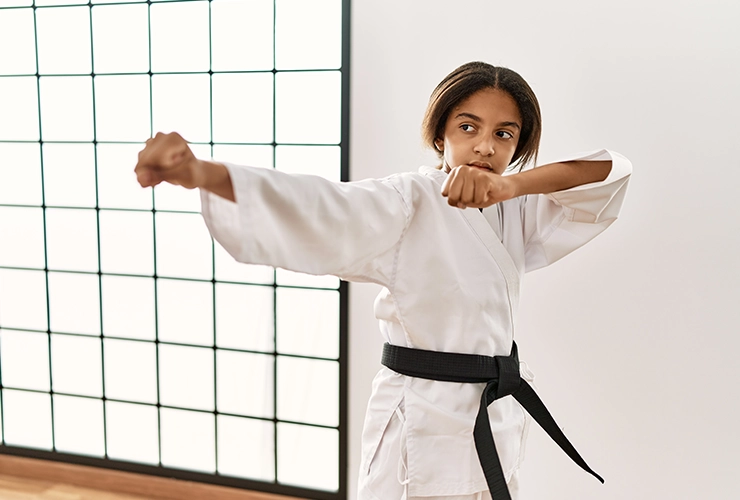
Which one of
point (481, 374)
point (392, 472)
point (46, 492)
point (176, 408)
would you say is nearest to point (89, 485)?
point (46, 492)

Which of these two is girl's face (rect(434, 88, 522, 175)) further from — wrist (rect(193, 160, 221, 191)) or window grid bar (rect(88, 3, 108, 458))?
window grid bar (rect(88, 3, 108, 458))

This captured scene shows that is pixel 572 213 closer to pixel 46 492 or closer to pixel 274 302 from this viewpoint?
pixel 274 302

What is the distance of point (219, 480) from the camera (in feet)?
8.19

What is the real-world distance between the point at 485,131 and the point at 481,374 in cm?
49

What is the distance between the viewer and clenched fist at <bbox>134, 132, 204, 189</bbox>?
811 mm

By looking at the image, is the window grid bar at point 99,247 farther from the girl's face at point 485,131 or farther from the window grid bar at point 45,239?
the girl's face at point 485,131

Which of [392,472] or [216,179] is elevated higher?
[216,179]

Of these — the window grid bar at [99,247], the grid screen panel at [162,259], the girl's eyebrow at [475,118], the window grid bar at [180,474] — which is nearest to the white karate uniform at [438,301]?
the girl's eyebrow at [475,118]

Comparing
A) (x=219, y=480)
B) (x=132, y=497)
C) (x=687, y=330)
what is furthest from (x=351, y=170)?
(x=132, y=497)

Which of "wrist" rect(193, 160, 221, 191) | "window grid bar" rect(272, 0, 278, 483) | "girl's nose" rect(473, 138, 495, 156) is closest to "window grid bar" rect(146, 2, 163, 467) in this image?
"window grid bar" rect(272, 0, 278, 483)

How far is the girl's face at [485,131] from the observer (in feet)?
4.23

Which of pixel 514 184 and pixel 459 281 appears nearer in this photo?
pixel 514 184

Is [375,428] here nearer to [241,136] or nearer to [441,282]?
[441,282]

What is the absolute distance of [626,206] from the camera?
6.29ft
